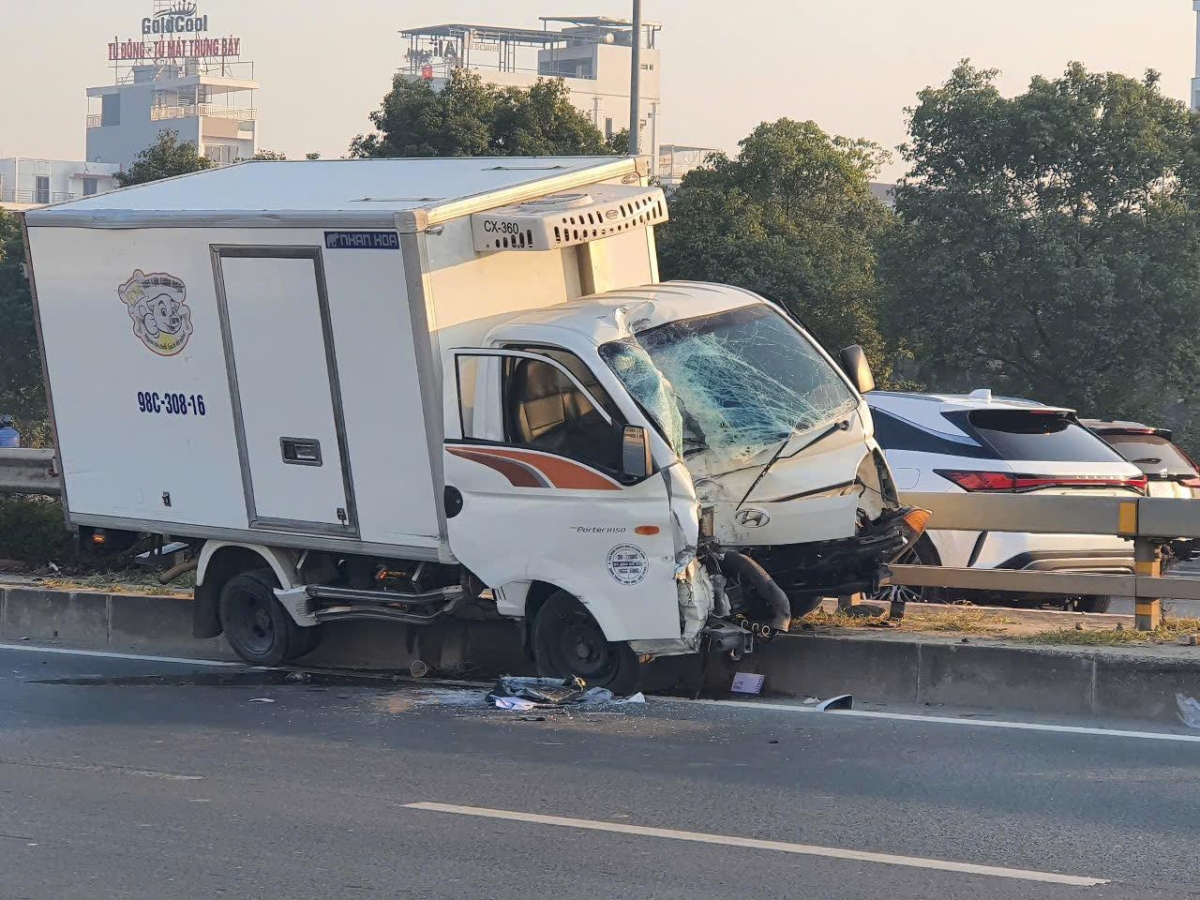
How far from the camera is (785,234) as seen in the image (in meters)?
33.4

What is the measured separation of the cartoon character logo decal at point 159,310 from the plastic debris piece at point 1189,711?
6.17 meters

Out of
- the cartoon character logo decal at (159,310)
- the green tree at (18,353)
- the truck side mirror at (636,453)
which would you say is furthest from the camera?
the green tree at (18,353)

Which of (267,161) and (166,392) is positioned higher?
(267,161)

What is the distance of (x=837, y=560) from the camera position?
29.7 feet

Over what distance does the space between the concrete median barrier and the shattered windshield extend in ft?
4.19

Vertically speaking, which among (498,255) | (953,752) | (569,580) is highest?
(498,255)

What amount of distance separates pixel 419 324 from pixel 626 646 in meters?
2.11

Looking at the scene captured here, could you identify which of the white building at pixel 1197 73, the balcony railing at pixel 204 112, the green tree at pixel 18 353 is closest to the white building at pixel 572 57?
the balcony railing at pixel 204 112

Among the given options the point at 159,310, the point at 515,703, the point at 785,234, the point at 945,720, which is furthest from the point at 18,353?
the point at 945,720

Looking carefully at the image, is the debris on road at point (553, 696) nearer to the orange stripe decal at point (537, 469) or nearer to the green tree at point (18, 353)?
the orange stripe decal at point (537, 469)

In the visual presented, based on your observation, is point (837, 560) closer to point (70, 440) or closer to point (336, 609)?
point (336, 609)

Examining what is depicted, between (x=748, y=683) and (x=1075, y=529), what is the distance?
2.12m

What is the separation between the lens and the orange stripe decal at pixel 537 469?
8680 mm

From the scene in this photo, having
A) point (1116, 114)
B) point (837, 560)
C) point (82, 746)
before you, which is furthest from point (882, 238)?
point (82, 746)
